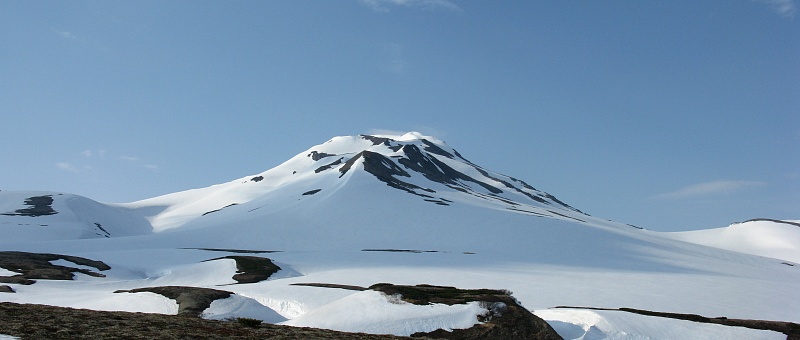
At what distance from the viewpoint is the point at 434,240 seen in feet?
352

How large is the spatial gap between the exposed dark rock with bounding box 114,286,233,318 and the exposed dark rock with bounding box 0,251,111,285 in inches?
798

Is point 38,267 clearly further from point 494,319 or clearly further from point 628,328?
point 628,328

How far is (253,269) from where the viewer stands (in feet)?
226

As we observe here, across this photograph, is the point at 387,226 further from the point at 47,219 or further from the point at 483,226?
the point at 47,219

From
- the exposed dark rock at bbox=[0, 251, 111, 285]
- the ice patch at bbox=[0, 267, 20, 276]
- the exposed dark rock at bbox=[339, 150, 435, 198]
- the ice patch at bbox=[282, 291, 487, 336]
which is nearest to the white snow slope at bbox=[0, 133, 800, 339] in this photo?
the ice patch at bbox=[282, 291, 487, 336]

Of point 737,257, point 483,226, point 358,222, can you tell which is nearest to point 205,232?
point 358,222

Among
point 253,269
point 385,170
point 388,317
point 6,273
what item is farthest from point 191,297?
point 385,170

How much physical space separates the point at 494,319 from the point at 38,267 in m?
59.7

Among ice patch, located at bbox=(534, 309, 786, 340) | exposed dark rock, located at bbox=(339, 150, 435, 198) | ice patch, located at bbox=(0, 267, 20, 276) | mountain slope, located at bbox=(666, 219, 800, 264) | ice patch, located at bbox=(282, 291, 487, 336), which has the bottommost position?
ice patch, located at bbox=(534, 309, 786, 340)

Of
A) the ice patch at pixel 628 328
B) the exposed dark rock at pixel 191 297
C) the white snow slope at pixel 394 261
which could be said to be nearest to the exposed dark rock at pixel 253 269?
the white snow slope at pixel 394 261

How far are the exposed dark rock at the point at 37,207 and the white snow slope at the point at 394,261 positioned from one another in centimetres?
80

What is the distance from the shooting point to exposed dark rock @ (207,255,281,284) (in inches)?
2489

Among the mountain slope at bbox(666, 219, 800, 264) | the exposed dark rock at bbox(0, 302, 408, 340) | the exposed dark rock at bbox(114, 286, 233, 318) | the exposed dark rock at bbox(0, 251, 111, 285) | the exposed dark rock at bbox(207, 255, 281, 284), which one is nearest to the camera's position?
the exposed dark rock at bbox(0, 302, 408, 340)

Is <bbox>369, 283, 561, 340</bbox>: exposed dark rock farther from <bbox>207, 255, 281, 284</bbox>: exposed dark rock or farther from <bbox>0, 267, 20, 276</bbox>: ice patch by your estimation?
<bbox>0, 267, 20, 276</bbox>: ice patch
